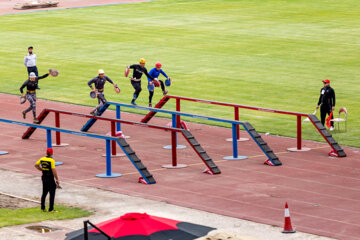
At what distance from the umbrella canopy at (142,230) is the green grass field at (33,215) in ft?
19.1

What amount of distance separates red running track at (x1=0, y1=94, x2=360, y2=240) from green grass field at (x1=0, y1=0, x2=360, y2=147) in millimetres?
2773

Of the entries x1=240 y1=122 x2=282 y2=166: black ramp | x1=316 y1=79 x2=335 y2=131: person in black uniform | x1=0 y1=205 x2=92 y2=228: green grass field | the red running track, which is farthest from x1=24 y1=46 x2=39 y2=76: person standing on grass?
x1=0 y1=205 x2=92 y2=228: green grass field

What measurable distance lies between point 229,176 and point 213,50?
23871mm

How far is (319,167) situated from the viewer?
2436 centimetres

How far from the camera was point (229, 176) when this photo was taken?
76.8ft

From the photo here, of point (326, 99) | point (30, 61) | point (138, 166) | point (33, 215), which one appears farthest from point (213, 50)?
point (33, 215)

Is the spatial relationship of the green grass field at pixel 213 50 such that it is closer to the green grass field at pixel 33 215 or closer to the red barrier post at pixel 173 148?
the red barrier post at pixel 173 148

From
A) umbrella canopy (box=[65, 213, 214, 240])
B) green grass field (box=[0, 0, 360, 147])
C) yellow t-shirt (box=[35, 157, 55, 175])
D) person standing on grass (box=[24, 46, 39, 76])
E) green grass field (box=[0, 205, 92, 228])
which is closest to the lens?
umbrella canopy (box=[65, 213, 214, 240])

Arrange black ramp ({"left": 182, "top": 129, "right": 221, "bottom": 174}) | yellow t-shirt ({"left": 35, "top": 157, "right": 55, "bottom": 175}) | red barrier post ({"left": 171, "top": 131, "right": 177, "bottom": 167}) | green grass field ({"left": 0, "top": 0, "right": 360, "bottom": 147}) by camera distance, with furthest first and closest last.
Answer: green grass field ({"left": 0, "top": 0, "right": 360, "bottom": 147})
red barrier post ({"left": 171, "top": 131, "right": 177, "bottom": 167})
black ramp ({"left": 182, "top": 129, "right": 221, "bottom": 174})
yellow t-shirt ({"left": 35, "top": 157, "right": 55, "bottom": 175})

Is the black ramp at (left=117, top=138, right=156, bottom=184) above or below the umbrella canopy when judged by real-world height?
below

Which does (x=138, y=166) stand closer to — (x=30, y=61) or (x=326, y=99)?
(x=326, y=99)

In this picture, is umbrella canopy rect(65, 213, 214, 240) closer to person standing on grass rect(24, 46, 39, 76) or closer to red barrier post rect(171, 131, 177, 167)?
red barrier post rect(171, 131, 177, 167)

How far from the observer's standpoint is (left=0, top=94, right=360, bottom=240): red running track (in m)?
19.9

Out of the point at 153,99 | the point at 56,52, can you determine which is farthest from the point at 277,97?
the point at 56,52
